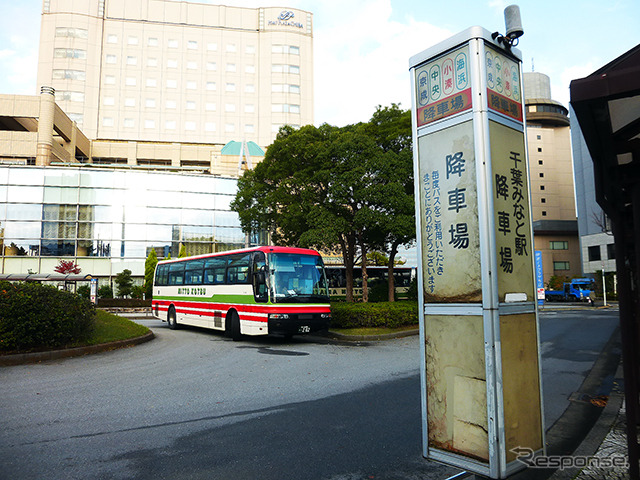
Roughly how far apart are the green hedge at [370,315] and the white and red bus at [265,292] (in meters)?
1.74

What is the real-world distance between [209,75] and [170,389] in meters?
64.0

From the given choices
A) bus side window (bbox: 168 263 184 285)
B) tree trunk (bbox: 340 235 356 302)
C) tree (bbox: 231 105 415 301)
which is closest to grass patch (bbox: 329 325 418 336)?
tree (bbox: 231 105 415 301)

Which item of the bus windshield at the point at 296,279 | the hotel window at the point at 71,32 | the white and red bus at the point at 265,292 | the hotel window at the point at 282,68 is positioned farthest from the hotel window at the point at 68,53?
the bus windshield at the point at 296,279

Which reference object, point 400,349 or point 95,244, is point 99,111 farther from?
point 400,349

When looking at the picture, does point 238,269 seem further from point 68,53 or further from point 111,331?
point 68,53

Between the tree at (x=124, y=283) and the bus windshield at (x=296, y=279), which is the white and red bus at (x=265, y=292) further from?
the tree at (x=124, y=283)

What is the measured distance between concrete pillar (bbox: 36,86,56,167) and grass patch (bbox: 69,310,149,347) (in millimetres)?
32493

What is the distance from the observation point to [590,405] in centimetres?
658

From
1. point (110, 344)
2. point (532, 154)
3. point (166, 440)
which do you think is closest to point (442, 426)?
point (166, 440)

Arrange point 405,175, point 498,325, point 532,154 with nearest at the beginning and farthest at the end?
point 498,325 → point 405,175 → point 532,154

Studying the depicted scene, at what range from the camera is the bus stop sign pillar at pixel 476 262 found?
3.34m

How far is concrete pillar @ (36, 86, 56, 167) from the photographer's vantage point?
4234 centimetres

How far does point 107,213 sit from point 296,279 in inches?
1263

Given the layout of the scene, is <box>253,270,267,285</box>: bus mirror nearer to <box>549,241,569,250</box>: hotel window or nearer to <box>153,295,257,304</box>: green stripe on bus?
<box>153,295,257,304</box>: green stripe on bus
